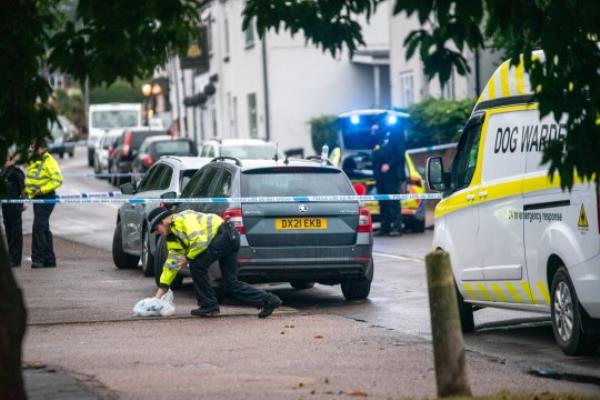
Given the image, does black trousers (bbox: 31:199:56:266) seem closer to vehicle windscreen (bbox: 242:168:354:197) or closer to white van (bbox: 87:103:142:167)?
vehicle windscreen (bbox: 242:168:354:197)

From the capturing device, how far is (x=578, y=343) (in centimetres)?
1108

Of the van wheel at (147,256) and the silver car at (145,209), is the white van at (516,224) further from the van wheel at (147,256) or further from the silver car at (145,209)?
the van wheel at (147,256)

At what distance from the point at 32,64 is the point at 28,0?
0.43 metres

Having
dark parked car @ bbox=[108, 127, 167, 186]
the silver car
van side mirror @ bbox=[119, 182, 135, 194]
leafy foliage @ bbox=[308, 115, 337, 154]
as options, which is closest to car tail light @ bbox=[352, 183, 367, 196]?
the silver car

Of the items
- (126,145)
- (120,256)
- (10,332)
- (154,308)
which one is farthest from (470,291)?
(126,145)

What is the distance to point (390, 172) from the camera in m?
26.2

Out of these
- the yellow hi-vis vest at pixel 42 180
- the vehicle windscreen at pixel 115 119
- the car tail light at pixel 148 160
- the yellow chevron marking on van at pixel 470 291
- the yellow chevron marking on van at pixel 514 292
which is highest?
the vehicle windscreen at pixel 115 119

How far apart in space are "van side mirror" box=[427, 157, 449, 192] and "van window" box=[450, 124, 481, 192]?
76 mm

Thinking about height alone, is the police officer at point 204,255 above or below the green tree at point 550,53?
below

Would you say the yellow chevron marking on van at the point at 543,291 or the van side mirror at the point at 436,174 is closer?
the yellow chevron marking on van at the point at 543,291

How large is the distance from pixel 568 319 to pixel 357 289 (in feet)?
17.5

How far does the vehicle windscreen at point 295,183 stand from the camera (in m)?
15.9

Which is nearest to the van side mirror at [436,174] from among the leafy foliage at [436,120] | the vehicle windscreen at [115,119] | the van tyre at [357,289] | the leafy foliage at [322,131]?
the van tyre at [357,289]

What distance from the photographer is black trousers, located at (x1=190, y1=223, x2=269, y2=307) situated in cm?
→ 1434
